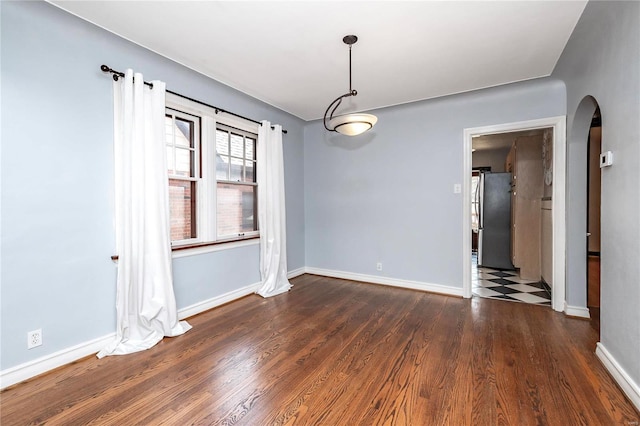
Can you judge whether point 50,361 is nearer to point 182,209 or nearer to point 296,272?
point 182,209

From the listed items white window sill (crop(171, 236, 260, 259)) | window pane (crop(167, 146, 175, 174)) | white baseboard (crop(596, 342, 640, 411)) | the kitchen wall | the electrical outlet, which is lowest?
white baseboard (crop(596, 342, 640, 411))

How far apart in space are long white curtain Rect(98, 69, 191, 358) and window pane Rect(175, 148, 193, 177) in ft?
1.34

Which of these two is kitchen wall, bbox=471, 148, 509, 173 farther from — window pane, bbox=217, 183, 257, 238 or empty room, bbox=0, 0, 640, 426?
window pane, bbox=217, 183, 257, 238

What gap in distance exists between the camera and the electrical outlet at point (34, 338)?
2041mm

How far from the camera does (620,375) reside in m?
1.88

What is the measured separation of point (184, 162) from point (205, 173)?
24 centimetres

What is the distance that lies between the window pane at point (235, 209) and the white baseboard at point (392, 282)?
1.48m

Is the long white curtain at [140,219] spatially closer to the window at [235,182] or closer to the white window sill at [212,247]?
the white window sill at [212,247]

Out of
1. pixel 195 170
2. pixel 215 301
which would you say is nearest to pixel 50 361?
pixel 215 301

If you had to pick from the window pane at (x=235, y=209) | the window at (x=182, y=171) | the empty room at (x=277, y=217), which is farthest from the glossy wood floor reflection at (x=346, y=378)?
the window pane at (x=235, y=209)

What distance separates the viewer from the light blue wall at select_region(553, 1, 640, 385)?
5.71ft

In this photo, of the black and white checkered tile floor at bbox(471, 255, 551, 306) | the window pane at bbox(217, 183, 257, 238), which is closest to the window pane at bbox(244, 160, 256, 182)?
the window pane at bbox(217, 183, 257, 238)

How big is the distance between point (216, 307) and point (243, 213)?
4.10ft

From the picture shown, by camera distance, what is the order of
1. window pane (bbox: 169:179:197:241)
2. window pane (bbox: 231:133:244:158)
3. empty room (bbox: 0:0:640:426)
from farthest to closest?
window pane (bbox: 231:133:244:158) → window pane (bbox: 169:179:197:241) → empty room (bbox: 0:0:640:426)
